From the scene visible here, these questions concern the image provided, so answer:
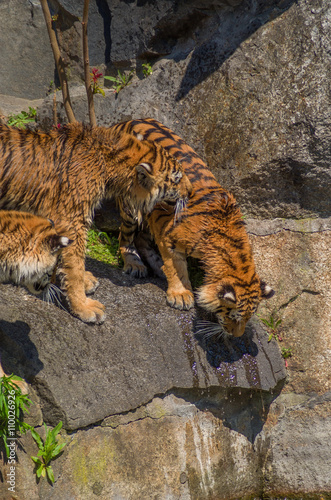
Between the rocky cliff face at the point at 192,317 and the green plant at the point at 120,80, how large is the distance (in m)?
0.16

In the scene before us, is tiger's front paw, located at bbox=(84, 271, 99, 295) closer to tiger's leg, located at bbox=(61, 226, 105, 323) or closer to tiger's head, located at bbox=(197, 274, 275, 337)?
tiger's leg, located at bbox=(61, 226, 105, 323)

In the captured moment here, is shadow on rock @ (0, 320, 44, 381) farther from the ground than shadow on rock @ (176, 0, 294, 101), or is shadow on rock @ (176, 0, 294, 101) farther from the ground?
shadow on rock @ (176, 0, 294, 101)

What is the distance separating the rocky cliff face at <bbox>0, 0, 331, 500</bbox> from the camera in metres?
3.96

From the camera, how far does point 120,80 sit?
23.7 feet

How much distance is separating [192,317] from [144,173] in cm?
146

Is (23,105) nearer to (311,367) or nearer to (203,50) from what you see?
(203,50)

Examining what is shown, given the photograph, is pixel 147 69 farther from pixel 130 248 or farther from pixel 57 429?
pixel 57 429

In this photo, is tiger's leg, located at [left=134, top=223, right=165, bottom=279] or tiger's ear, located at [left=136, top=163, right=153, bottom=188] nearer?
tiger's ear, located at [left=136, top=163, right=153, bottom=188]

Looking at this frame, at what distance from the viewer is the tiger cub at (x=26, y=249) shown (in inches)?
139

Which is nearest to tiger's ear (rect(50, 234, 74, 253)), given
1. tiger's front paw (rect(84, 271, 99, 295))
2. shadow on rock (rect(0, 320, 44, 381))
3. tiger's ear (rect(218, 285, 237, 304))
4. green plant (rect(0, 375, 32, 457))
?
shadow on rock (rect(0, 320, 44, 381))

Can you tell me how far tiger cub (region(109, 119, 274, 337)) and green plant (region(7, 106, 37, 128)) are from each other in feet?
6.52

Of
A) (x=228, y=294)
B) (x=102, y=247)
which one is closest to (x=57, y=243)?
(x=228, y=294)

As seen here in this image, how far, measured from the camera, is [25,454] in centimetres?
352

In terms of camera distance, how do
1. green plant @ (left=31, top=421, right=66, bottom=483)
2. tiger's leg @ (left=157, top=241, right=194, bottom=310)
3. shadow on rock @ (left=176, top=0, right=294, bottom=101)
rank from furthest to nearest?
shadow on rock @ (left=176, top=0, right=294, bottom=101), tiger's leg @ (left=157, top=241, right=194, bottom=310), green plant @ (left=31, top=421, right=66, bottom=483)
